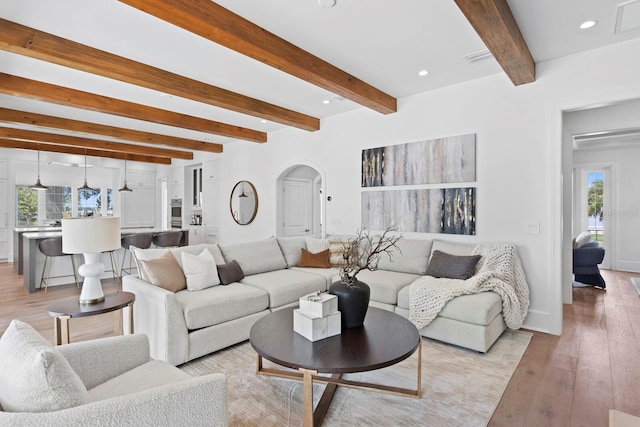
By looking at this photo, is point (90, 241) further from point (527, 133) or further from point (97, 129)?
point (527, 133)

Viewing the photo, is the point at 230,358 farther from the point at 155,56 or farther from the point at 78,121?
the point at 78,121

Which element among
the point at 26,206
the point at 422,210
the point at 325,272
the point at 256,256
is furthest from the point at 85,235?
the point at 26,206

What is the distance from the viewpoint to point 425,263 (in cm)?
408

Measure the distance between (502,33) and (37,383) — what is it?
10.6 ft

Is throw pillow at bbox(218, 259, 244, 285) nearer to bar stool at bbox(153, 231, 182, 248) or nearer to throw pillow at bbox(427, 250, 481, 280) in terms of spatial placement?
throw pillow at bbox(427, 250, 481, 280)

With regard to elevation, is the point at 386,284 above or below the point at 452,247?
below

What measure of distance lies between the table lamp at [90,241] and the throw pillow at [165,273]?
16.0 inches

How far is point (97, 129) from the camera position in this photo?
5758 millimetres

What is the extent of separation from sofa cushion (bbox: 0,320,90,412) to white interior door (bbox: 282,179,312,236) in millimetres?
5478

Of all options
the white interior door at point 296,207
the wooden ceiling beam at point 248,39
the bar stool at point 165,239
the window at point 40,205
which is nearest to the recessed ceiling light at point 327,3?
the wooden ceiling beam at point 248,39

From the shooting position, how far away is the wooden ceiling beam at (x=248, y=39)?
2.17m

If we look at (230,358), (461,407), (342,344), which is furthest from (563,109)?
(230,358)

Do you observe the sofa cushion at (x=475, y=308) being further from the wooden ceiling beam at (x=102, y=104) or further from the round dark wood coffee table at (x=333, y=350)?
the wooden ceiling beam at (x=102, y=104)

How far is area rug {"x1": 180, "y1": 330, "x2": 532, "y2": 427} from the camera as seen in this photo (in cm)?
209
